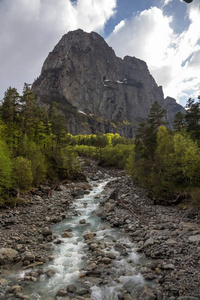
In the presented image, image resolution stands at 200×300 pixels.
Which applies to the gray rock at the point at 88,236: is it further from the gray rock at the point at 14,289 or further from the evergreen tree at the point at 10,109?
the evergreen tree at the point at 10,109

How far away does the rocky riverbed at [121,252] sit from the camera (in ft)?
26.3

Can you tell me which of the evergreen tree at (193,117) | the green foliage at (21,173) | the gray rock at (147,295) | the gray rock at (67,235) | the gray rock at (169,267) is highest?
the evergreen tree at (193,117)

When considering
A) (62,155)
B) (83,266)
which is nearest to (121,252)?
(83,266)

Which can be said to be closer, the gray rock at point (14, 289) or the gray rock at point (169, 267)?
the gray rock at point (14, 289)

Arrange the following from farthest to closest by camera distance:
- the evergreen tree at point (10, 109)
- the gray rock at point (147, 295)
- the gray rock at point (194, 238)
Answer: the evergreen tree at point (10, 109) → the gray rock at point (194, 238) → the gray rock at point (147, 295)

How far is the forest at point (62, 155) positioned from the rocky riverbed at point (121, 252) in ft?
10.8

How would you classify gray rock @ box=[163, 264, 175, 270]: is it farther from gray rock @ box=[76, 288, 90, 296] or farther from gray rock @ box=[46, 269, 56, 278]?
gray rock @ box=[46, 269, 56, 278]

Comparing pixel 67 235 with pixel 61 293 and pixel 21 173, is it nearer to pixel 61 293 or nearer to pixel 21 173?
pixel 61 293

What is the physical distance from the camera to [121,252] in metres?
11.7

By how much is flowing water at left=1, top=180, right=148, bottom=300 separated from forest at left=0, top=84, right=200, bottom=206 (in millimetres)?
8664

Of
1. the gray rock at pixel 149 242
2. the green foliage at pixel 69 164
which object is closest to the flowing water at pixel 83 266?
the gray rock at pixel 149 242

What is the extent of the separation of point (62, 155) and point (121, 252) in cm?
3021

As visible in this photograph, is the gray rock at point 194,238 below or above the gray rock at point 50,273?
above

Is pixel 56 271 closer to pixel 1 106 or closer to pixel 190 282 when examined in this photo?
pixel 190 282
